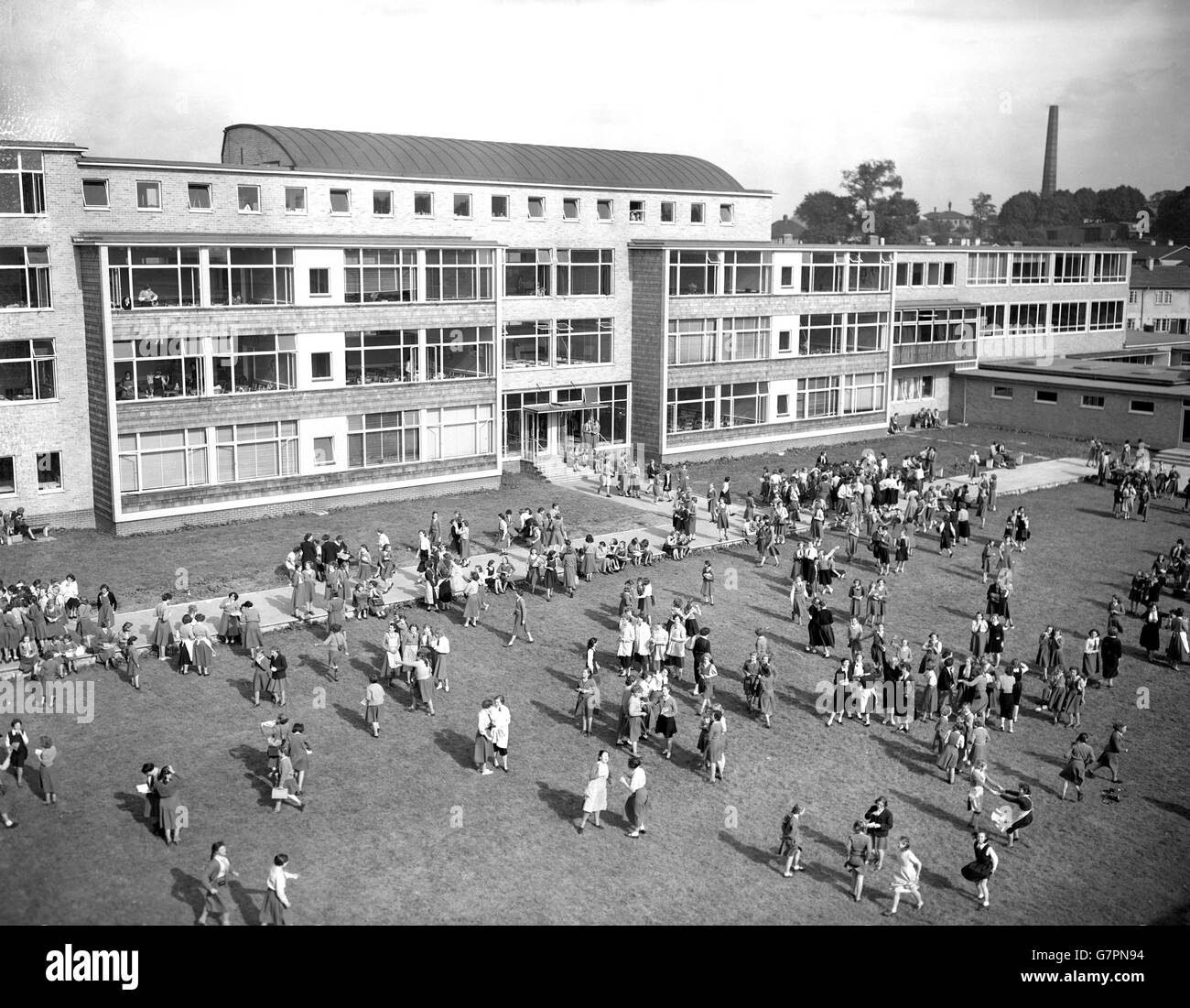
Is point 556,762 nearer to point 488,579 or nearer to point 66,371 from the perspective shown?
point 488,579

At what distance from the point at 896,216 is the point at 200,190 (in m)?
90.5

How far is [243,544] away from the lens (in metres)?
36.7

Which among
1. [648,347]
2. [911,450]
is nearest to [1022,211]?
[911,450]

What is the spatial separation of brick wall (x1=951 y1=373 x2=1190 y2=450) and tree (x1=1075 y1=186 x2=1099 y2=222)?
2046 inches

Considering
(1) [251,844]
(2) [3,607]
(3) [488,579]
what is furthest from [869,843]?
(2) [3,607]

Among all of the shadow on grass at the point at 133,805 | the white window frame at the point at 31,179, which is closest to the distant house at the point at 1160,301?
the white window frame at the point at 31,179

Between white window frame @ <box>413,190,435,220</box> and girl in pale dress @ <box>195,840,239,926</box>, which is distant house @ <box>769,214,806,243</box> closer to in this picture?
white window frame @ <box>413,190,435,220</box>

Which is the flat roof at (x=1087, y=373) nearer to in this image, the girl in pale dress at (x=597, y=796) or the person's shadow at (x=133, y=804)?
the girl in pale dress at (x=597, y=796)

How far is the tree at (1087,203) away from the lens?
108438 millimetres

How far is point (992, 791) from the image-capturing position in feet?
77.2

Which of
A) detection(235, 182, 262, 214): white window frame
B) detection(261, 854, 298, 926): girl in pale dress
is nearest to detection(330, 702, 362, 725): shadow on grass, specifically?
detection(261, 854, 298, 926): girl in pale dress

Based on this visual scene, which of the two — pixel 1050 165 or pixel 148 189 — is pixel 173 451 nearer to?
pixel 148 189

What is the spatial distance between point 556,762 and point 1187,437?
4218cm

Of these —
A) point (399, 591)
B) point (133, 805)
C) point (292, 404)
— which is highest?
point (292, 404)
